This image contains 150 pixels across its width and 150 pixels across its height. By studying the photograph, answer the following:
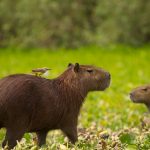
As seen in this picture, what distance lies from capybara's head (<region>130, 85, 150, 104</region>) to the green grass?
0.35 metres

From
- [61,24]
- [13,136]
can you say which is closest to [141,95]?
[13,136]

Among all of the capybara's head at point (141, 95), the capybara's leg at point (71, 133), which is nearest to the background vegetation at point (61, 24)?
the capybara's head at point (141, 95)

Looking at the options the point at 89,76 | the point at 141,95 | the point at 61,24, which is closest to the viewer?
the point at 89,76

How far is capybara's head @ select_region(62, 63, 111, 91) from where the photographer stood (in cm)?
663

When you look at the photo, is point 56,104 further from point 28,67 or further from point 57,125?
point 28,67

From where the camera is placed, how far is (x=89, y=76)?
22.1 ft

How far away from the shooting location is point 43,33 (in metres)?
28.8

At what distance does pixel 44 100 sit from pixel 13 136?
0.45 m

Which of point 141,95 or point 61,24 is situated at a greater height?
point 61,24

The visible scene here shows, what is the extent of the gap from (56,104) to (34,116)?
33 cm

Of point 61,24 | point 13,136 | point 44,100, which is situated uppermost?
point 61,24

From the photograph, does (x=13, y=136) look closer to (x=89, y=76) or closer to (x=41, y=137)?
(x=41, y=137)

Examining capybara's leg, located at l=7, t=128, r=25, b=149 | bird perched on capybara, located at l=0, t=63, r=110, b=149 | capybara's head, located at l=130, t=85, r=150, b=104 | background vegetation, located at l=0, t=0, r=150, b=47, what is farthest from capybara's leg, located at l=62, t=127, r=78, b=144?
background vegetation, located at l=0, t=0, r=150, b=47

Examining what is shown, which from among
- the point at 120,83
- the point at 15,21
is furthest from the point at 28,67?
the point at 15,21
